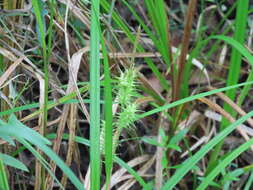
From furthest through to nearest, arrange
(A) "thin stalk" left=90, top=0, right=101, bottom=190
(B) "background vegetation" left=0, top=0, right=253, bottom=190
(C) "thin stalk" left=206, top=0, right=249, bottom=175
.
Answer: (C) "thin stalk" left=206, top=0, right=249, bottom=175
(B) "background vegetation" left=0, top=0, right=253, bottom=190
(A) "thin stalk" left=90, top=0, right=101, bottom=190

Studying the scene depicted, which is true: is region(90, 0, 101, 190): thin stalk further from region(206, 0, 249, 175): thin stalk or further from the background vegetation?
region(206, 0, 249, 175): thin stalk

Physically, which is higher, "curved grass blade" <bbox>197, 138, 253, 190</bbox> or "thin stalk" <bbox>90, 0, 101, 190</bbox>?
"thin stalk" <bbox>90, 0, 101, 190</bbox>

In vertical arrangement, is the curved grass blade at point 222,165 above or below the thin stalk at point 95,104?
below

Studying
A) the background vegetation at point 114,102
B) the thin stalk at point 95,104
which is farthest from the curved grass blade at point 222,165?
the thin stalk at point 95,104

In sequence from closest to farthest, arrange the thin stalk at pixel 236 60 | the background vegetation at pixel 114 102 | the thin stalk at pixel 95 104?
the thin stalk at pixel 95 104
the background vegetation at pixel 114 102
the thin stalk at pixel 236 60

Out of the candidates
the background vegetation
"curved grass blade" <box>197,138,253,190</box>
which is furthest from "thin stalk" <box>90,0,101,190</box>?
"curved grass blade" <box>197,138,253,190</box>

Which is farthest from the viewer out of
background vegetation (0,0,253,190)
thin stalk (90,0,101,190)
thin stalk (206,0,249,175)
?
thin stalk (206,0,249,175)

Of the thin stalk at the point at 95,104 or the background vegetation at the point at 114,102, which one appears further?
the background vegetation at the point at 114,102

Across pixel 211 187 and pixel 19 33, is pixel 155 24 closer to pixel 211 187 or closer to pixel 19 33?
pixel 19 33

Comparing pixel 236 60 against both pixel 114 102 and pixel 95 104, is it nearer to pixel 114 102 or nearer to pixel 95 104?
pixel 114 102

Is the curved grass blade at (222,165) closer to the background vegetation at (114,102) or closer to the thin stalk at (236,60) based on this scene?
the background vegetation at (114,102)

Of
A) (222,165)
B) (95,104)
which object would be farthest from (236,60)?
(95,104)

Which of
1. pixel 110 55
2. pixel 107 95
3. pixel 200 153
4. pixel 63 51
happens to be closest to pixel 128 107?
pixel 107 95
